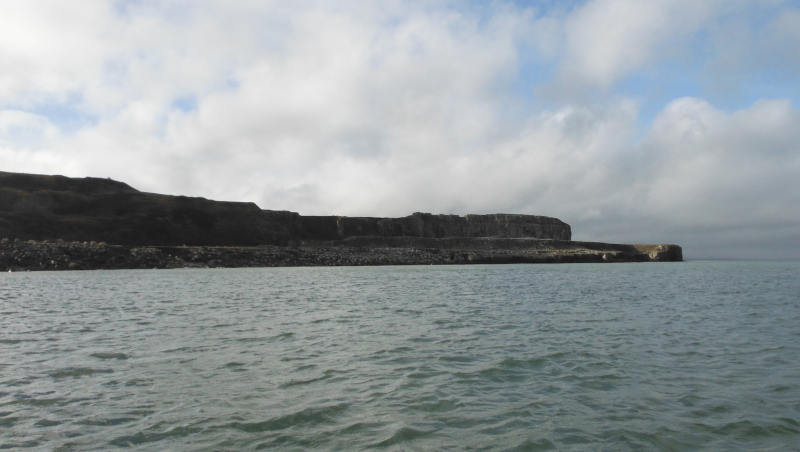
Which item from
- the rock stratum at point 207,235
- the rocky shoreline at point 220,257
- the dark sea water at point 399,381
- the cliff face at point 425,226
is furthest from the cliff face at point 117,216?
the dark sea water at point 399,381

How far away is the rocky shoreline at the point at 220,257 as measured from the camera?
136ft

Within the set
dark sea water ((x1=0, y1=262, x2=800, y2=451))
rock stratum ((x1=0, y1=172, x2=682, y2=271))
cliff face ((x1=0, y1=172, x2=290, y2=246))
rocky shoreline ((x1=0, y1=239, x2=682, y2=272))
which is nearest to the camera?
dark sea water ((x1=0, y1=262, x2=800, y2=451))

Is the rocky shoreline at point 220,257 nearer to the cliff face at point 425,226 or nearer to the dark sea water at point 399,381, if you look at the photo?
the cliff face at point 425,226

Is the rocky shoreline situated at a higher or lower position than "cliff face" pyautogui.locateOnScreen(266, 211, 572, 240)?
lower

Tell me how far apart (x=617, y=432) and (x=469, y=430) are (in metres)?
1.46

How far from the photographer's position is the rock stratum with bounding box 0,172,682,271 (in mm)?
46125

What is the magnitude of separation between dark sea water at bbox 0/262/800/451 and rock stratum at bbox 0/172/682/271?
120 ft

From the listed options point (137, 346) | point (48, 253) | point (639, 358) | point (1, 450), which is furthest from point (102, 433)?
point (48, 253)

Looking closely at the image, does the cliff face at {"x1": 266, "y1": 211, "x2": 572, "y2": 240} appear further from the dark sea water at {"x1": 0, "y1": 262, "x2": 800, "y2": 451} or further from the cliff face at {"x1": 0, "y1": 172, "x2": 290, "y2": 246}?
the dark sea water at {"x1": 0, "y1": 262, "x2": 800, "y2": 451}

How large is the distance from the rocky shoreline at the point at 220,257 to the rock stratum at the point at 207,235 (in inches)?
4.3

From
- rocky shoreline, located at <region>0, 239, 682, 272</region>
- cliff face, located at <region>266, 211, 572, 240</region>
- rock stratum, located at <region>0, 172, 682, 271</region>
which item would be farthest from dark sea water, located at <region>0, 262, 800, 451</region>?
cliff face, located at <region>266, 211, 572, 240</region>

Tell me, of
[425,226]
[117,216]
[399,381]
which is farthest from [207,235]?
[399,381]

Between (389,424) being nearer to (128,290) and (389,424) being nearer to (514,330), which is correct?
(514,330)

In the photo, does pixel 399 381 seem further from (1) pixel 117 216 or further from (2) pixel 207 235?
(2) pixel 207 235
